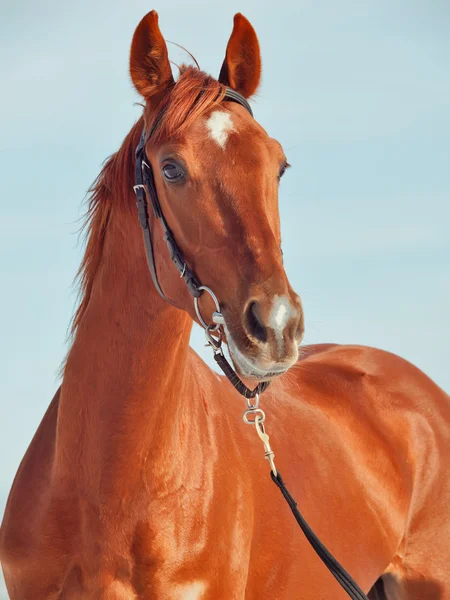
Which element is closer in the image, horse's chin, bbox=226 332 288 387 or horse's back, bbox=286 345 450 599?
horse's chin, bbox=226 332 288 387

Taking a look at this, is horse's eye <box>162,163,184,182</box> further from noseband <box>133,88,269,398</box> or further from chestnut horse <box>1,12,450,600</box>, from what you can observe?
noseband <box>133,88,269,398</box>

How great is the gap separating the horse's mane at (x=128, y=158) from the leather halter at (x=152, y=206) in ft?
0.34

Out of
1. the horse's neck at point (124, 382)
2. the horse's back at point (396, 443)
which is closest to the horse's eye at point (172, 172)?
the horse's neck at point (124, 382)

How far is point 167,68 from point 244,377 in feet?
4.76

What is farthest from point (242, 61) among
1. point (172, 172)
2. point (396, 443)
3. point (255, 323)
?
point (396, 443)

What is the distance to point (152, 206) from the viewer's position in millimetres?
3463

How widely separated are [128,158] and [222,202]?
757mm

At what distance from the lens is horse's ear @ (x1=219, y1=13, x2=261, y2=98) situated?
3758mm

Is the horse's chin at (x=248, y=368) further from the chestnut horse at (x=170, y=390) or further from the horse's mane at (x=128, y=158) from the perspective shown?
the horse's mane at (x=128, y=158)

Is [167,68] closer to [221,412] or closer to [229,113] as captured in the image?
[229,113]

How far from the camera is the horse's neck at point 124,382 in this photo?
3.53 meters

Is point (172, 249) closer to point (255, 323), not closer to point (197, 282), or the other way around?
point (197, 282)

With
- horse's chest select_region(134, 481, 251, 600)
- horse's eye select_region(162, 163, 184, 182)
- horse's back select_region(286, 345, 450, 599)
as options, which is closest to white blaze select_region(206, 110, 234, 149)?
horse's eye select_region(162, 163, 184, 182)

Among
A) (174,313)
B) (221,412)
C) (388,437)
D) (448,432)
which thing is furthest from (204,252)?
(448,432)
